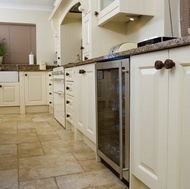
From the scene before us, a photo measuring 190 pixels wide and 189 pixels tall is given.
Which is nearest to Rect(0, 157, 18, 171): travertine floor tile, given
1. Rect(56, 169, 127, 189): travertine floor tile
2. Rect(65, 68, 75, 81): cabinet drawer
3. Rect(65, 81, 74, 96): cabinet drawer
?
Rect(56, 169, 127, 189): travertine floor tile

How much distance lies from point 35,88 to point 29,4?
1.85m

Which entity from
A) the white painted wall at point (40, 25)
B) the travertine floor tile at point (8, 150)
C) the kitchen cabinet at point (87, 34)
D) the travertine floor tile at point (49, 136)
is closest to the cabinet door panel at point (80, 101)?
the travertine floor tile at point (49, 136)

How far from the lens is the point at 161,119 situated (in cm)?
108

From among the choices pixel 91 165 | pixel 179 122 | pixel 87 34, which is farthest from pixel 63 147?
pixel 179 122

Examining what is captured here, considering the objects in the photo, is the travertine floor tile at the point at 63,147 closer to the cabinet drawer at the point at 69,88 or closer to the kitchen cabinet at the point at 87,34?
the cabinet drawer at the point at 69,88

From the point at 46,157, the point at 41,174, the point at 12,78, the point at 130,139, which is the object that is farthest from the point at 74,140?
the point at 12,78

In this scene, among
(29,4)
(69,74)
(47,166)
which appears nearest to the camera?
(47,166)

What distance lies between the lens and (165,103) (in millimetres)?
1042

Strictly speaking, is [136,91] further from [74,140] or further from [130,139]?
[74,140]

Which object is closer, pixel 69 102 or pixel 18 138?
pixel 18 138

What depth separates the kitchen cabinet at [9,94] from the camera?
14.9 ft

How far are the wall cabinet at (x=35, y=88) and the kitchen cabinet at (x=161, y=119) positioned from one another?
12.0 feet

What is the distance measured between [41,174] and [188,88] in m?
1.28

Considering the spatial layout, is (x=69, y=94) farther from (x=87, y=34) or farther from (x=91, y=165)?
(x=91, y=165)
